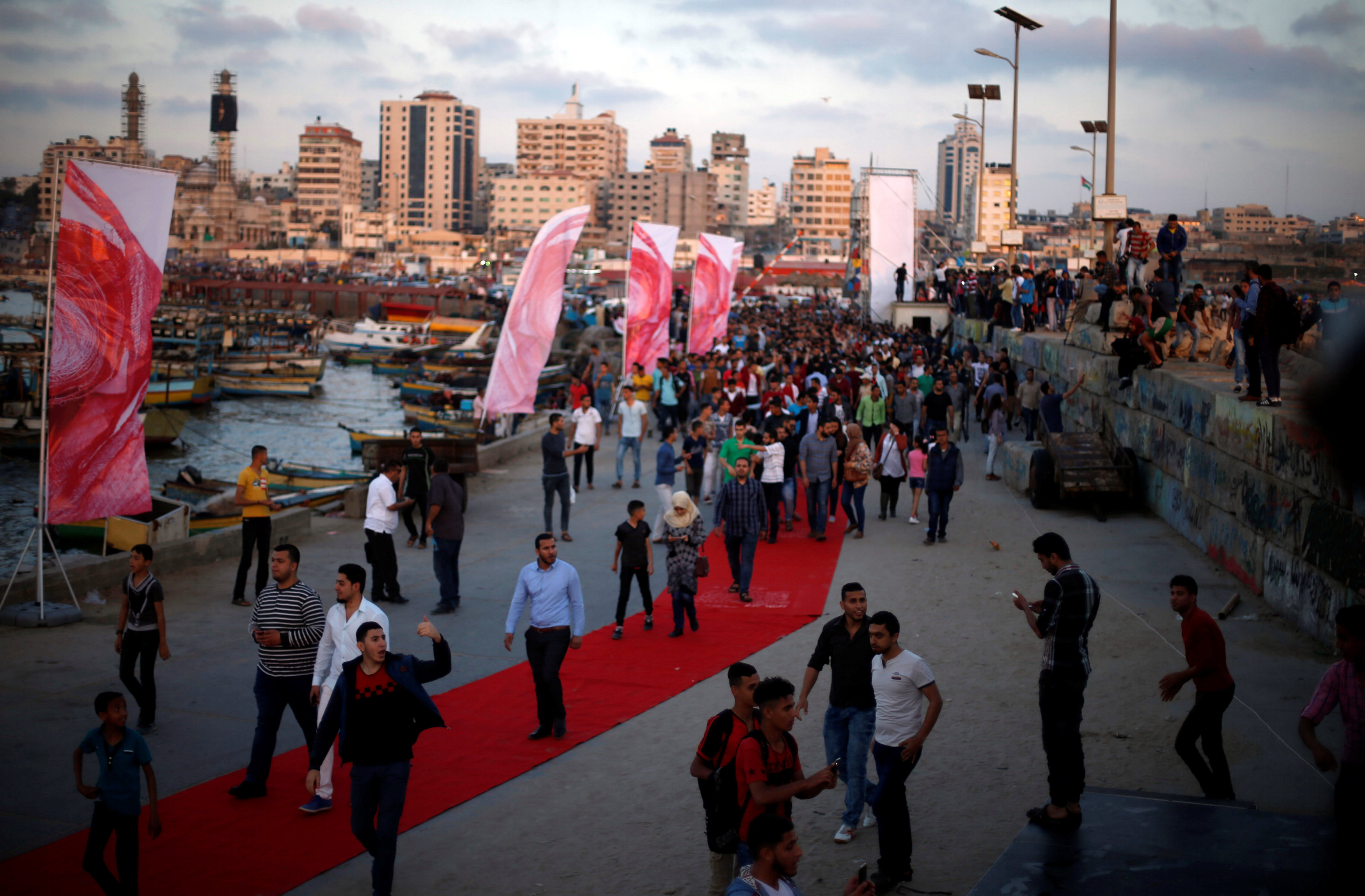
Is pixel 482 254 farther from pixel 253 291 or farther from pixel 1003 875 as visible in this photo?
pixel 1003 875

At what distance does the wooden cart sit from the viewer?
1454cm

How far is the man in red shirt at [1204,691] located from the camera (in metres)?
5.96

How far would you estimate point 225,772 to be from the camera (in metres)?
7.12

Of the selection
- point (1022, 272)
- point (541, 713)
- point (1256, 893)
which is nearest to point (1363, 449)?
point (1256, 893)

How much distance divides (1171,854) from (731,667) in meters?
2.18

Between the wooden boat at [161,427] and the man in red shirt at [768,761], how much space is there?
41.1m

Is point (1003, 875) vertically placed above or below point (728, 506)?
below

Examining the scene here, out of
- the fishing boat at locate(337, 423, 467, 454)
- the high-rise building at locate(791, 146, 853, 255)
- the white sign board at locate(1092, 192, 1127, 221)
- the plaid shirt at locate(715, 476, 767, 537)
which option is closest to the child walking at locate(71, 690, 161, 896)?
the plaid shirt at locate(715, 476, 767, 537)

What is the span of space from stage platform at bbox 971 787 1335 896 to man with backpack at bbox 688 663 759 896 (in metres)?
1.10

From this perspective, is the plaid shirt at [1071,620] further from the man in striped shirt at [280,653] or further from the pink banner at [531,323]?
the pink banner at [531,323]

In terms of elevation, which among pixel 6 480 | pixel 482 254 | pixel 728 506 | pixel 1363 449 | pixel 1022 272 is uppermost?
pixel 482 254

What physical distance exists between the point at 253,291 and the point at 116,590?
130 m

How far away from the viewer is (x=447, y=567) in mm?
11000

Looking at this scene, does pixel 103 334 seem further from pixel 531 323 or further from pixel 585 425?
pixel 585 425
